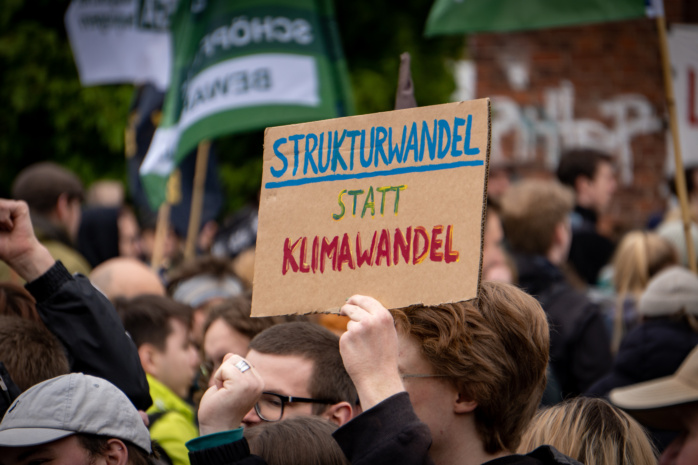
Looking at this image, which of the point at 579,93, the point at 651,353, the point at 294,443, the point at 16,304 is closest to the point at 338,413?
the point at 294,443

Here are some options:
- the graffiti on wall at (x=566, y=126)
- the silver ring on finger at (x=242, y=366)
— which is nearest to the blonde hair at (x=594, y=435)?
the silver ring on finger at (x=242, y=366)

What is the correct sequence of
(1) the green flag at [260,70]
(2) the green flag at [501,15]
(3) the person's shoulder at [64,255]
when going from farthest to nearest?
(1) the green flag at [260,70]
(2) the green flag at [501,15]
(3) the person's shoulder at [64,255]

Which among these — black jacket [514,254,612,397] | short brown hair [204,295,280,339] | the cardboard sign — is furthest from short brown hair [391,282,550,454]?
black jacket [514,254,612,397]

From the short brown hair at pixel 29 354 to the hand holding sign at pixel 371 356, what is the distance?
3.75 ft

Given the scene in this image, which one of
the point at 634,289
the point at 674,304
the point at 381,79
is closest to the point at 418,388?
the point at 674,304

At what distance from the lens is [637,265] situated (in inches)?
213

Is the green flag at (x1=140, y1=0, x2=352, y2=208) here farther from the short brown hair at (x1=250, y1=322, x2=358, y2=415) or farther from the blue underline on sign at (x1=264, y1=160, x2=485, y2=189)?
the blue underline on sign at (x1=264, y1=160, x2=485, y2=189)

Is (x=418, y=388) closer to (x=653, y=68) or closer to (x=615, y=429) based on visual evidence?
(x=615, y=429)

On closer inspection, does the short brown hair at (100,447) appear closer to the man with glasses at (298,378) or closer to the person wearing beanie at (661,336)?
the man with glasses at (298,378)

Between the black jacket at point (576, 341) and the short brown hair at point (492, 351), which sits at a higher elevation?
the short brown hair at point (492, 351)

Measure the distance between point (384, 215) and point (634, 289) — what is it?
11.6ft

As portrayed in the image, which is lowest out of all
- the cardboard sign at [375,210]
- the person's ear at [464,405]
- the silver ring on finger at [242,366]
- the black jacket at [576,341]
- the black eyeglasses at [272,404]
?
the black jacket at [576,341]

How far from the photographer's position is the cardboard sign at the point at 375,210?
7.24 feet

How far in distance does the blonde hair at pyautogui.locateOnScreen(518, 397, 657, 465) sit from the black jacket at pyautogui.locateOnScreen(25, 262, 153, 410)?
1324 mm
